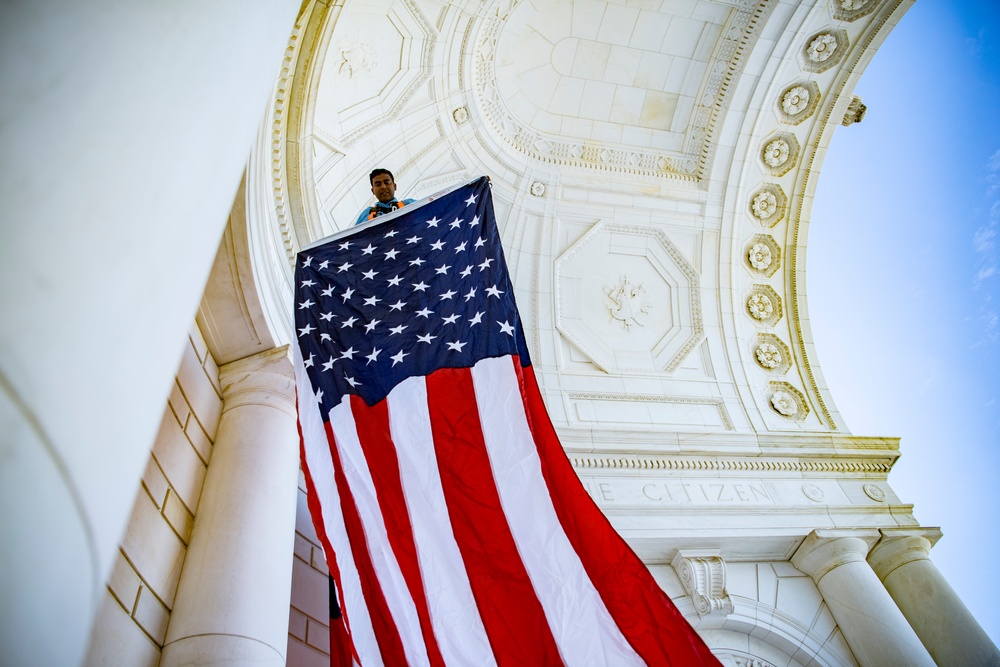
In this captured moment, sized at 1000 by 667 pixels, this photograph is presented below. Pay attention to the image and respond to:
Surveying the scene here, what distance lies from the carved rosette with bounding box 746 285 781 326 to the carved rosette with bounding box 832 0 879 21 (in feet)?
12.5

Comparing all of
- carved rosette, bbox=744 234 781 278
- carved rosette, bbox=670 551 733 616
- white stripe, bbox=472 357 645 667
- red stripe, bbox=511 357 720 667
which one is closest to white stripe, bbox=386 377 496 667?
white stripe, bbox=472 357 645 667

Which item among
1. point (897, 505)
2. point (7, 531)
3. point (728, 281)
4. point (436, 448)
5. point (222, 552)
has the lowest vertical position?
point (7, 531)

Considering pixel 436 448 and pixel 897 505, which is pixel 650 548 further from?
pixel 436 448

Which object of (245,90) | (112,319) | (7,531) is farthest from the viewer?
(245,90)

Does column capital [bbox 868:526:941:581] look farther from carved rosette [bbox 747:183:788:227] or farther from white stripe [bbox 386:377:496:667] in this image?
white stripe [bbox 386:377:496:667]

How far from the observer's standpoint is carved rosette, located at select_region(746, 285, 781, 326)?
387 inches

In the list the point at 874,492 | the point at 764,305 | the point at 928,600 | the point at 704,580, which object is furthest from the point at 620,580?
the point at 764,305

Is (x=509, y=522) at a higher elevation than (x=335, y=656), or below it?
higher

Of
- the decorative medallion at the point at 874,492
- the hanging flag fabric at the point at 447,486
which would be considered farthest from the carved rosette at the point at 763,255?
the hanging flag fabric at the point at 447,486

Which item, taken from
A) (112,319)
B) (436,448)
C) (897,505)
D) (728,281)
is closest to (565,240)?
(728,281)

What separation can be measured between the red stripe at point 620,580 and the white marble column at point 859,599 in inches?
146

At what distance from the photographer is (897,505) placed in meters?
7.78

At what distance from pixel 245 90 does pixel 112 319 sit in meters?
0.84

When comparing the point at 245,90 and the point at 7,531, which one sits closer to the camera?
the point at 7,531
